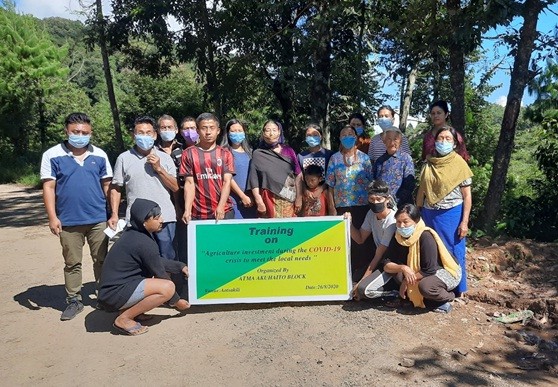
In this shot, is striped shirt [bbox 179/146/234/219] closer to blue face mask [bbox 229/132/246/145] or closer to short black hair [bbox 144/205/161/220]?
blue face mask [bbox 229/132/246/145]

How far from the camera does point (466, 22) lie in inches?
225

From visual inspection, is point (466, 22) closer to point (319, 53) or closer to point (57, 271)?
point (319, 53)

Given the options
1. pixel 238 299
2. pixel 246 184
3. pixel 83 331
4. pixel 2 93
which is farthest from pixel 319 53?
pixel 2 93

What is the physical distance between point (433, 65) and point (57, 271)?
23.5 feet

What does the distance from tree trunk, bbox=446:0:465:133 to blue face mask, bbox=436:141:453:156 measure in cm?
249

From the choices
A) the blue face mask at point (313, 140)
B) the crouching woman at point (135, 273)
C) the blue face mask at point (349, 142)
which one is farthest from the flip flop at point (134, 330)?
the blue face mask at point (349, 142)

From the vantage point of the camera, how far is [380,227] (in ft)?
14.4

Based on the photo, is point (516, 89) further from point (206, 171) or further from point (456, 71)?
point (206, 171)

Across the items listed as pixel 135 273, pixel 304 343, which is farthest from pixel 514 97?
pixel 135 273

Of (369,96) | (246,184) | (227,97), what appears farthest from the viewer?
(369,96)

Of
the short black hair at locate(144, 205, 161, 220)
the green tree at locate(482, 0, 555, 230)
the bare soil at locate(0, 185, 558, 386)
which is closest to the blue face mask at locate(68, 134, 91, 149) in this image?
the short black hair at locate(144, 205, 161, 220)

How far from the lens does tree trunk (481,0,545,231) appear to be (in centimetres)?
585

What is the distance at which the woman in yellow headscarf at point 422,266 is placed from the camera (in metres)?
4.02

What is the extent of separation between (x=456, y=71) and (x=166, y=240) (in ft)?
15.6
